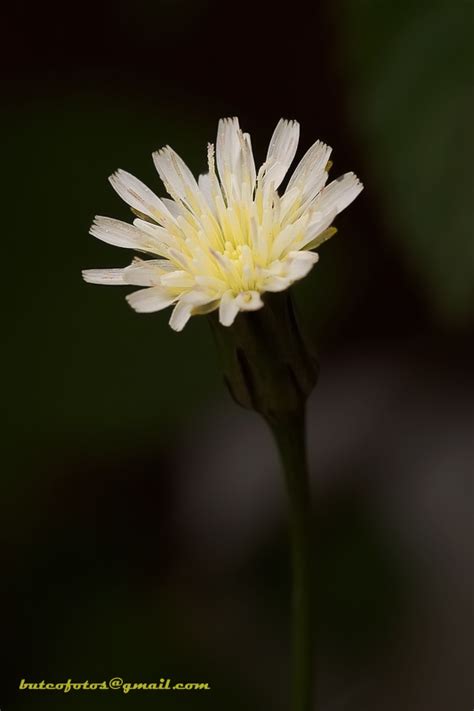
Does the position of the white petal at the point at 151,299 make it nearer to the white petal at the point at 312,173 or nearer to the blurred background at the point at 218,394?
the white petal at the point at 312,173

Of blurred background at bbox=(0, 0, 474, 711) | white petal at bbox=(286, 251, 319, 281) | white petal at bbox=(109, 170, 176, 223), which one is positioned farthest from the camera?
blurred background at bbox=(0, 0, 474, 711)

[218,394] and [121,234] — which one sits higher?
[121,234]

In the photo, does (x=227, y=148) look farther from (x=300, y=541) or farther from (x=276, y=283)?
(x=300, y=541)

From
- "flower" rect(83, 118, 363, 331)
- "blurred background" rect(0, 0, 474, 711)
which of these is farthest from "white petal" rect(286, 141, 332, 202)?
"blurred background" rect(0, 0, 474, 711)

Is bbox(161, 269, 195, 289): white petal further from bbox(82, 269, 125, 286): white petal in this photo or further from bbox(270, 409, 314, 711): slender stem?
bbox(270, 409, 314, 711): slender stem

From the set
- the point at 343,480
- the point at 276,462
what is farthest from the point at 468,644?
the point at 276,462

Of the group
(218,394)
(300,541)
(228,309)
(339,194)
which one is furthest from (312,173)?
(218,394)

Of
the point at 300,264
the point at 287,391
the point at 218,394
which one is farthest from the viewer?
the point at 218,394
